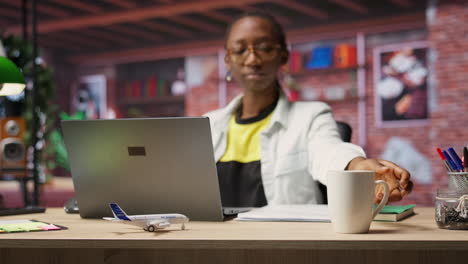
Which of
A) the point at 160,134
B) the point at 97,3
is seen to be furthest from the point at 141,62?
the point at 160,134

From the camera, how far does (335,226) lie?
97 centimetres

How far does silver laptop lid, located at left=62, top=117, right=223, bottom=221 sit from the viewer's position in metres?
1.11

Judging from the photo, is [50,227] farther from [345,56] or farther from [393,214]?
[345,56]

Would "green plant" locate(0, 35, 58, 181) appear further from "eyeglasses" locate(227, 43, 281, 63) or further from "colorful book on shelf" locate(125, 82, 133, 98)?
"eyeglasses" locate(227, 43, 281, 63)

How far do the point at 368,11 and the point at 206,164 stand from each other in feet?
21.0

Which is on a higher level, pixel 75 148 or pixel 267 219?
pixel 75 148

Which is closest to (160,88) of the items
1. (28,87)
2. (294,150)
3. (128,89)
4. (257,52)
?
(128,89)

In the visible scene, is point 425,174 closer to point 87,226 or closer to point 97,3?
point 97,3

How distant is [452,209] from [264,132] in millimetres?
878

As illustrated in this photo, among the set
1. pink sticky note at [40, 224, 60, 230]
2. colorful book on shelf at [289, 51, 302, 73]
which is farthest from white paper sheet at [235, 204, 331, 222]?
colorful book on shelf at [289, 51, 302, 73]

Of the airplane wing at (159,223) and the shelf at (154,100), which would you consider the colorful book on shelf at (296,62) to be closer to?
the shelf at (154,100)

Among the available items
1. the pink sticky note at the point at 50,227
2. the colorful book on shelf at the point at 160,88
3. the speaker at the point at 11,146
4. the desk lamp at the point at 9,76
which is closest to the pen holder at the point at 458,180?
the pink sticky note at the point at 50,227

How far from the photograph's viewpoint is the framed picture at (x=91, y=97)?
8.99 metres

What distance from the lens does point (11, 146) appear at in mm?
4555
